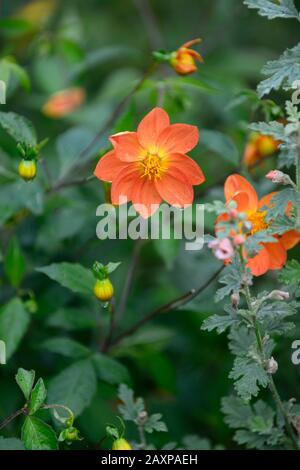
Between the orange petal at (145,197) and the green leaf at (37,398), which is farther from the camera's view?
the orange petal at (145,197)

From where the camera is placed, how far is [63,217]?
5.02 ft

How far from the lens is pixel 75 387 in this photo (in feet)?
4.18

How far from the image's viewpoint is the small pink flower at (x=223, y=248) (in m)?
0.92

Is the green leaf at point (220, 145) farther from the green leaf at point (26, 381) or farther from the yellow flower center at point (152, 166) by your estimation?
the green leaf at point (26, 381)

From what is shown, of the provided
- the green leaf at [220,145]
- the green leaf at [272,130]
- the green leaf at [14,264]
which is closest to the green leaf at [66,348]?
the green leaf at [14,264]

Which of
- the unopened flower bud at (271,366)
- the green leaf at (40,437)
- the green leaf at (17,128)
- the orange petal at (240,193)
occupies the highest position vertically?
the green leaf at (17,128)

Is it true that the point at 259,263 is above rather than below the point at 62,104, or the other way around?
above

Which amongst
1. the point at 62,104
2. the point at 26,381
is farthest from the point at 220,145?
the point at 62,104

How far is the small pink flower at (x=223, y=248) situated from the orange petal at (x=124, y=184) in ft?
0.79

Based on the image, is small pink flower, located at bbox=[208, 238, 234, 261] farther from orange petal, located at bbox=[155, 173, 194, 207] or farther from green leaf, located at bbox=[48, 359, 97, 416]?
green leaf, located at bbox=[48, 359, 97, 416]

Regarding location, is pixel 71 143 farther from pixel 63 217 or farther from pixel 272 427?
pixel 272 427

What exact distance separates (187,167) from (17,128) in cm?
31

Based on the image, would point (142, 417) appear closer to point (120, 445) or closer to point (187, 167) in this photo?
point (120, 445)

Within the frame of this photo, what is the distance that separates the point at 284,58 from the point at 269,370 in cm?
46
